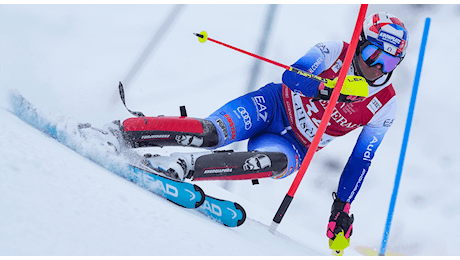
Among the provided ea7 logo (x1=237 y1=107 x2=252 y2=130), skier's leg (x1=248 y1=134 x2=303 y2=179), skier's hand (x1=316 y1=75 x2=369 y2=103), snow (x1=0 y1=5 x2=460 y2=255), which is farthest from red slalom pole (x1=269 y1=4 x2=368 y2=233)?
snow (x1=0 y1=5 x2=460 y2=255)

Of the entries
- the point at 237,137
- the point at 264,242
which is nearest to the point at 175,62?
the point at 237,137

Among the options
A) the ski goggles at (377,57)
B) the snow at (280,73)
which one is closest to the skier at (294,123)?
the ski goggles at (377,57)

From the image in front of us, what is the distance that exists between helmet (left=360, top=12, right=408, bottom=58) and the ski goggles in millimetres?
18

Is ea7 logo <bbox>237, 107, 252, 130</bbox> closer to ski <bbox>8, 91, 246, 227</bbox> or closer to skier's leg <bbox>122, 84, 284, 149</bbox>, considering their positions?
skier's leg <bbox>122, 84, 284, 149</bbox>

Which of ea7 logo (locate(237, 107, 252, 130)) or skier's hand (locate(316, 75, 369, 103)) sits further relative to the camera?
ea7 logo (locate(237, 107, 252, 130))

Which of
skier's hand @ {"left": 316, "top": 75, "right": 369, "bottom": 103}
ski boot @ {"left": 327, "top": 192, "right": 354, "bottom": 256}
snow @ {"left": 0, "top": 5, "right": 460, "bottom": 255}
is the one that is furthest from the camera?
snow @ {"left": 0, "top": 5, "right": 460, "bottom": 255}

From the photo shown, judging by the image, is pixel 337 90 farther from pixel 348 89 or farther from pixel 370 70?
pixel 370 70

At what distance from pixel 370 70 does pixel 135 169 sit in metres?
1.30

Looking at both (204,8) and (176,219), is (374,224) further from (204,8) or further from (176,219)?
(176,219)

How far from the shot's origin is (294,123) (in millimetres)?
2289

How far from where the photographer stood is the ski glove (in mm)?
2086

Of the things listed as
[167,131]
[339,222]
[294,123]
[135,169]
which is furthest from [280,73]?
[135,169]

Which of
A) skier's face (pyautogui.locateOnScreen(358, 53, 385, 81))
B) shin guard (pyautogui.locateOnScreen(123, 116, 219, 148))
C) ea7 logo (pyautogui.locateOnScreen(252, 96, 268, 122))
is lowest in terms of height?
shin guard (pyautogui.locateOnScreen(123, 116, 219, 148))

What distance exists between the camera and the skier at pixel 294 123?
1.73 metres
